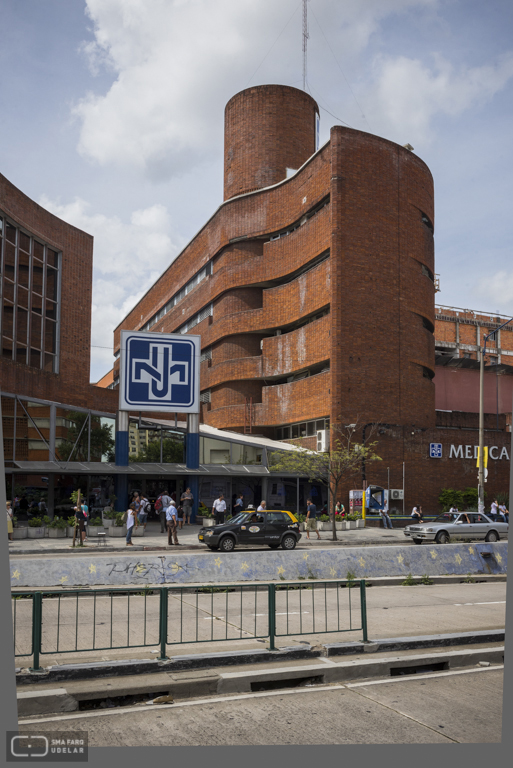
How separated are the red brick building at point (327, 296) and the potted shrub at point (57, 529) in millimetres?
17507

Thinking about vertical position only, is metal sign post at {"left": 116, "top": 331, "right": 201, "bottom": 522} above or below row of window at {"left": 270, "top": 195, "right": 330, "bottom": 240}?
below

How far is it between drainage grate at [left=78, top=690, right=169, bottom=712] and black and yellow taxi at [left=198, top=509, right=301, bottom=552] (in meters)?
15.6

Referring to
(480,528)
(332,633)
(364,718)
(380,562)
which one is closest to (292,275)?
(480,528)

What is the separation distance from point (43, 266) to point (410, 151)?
2484cm

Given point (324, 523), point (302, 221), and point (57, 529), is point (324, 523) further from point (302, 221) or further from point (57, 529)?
point (302, 221)

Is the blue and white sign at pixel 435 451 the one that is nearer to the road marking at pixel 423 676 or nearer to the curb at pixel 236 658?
the curb at pixel 236 658

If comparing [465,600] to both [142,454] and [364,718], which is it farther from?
[142,454]

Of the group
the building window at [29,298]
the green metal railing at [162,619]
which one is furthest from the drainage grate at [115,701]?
the building window at [29,298]

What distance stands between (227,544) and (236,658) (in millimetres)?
14839

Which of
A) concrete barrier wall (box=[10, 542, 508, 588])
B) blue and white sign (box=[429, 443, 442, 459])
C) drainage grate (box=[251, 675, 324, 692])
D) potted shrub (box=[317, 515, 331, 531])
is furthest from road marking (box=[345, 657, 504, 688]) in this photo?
blue and white sign (box=[429, 443, 442, 459])

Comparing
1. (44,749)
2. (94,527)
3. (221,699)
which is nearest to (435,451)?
(94,527)

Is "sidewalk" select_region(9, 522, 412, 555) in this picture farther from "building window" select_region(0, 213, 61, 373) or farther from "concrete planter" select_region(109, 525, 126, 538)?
"building window" select_region(0, 213, 61, 373)

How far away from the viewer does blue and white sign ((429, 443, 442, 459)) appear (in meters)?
41.6

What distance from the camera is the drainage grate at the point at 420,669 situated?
30.2 ft
